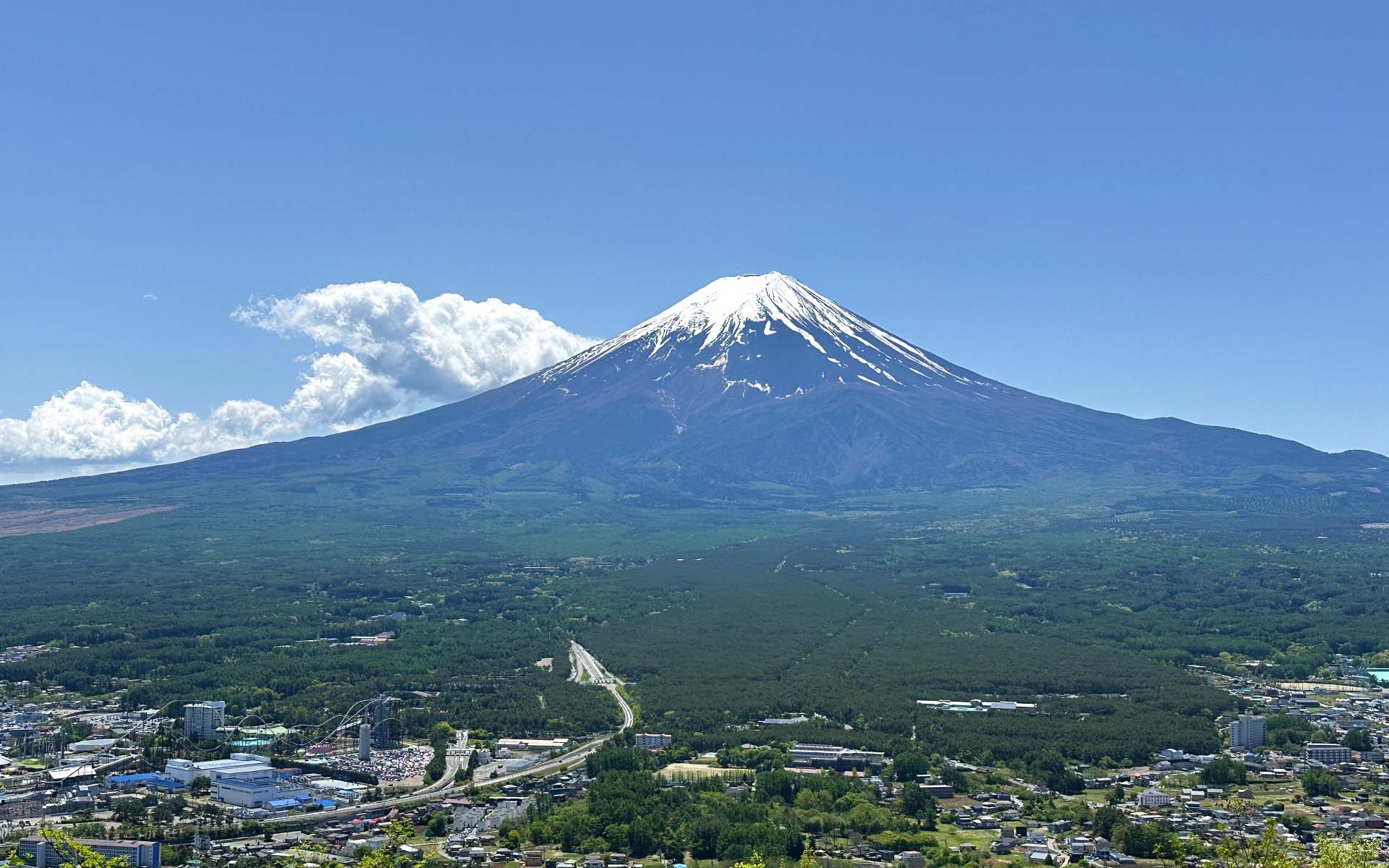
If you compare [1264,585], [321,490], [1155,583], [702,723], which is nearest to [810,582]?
[1155,583]

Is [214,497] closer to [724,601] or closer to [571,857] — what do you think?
[724,601]

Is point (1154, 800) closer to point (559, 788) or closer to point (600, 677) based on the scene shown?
point (559, 788)

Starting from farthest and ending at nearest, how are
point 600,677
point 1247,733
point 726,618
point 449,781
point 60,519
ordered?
point 60,519
point 726,618
point 600,677
point 1247,733
point 449,781

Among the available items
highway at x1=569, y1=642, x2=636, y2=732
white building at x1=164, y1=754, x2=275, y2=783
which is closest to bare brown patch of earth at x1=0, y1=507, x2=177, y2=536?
highway at x1=569, y1=642, x2=636, y2=732

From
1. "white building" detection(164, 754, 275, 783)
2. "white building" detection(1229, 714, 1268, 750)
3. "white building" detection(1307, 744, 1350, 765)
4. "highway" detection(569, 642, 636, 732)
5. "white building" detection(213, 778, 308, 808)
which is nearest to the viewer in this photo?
"white building" detection(213, 778, 308, 808)

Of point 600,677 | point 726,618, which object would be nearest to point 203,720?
point 600,677

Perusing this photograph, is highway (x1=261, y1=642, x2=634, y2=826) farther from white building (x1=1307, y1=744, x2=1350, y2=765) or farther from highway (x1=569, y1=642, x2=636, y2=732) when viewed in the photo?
white building (x1=1307, y1=744, x2=1350, y2=765)
